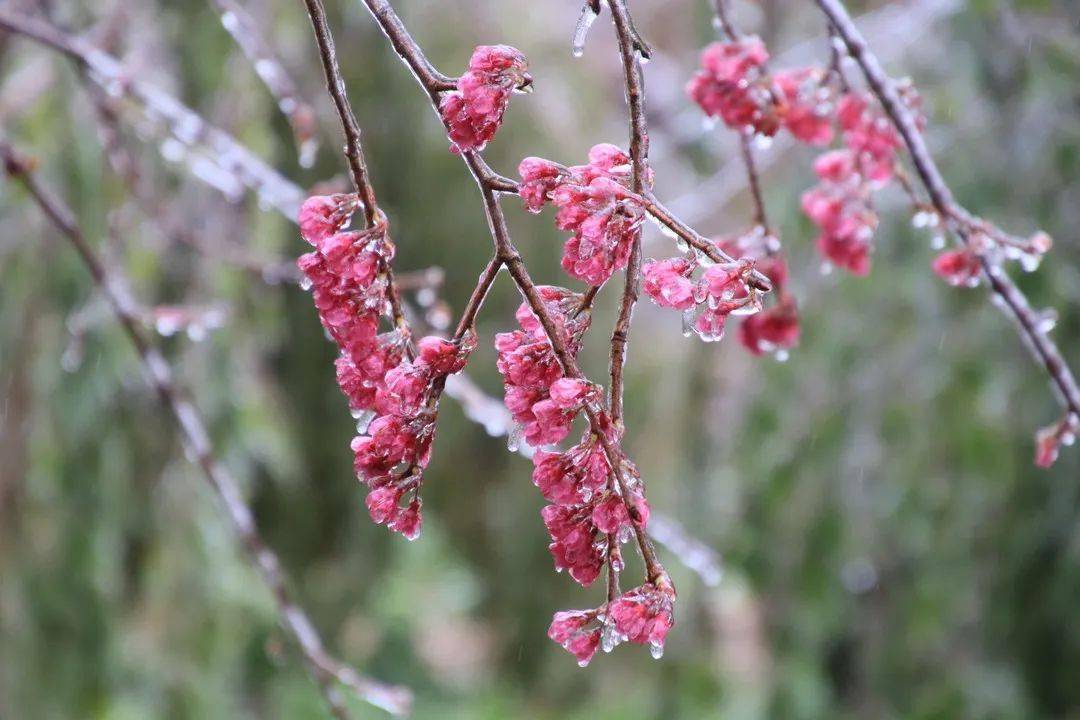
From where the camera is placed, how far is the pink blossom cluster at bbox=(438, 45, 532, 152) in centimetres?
58

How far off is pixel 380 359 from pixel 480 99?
0.50ft

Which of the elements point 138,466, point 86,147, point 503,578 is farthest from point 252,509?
point 86,147

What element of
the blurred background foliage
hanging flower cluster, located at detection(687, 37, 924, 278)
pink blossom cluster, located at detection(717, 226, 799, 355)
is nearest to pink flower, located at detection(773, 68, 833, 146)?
hanging flower cluster, located at detection(687, 37, 924, 278)

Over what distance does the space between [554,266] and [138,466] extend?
4.99ft

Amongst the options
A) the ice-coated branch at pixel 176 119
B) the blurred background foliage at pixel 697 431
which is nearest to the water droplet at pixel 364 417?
the ice-coated branch at pixel 176 119

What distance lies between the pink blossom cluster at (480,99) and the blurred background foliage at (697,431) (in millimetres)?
971

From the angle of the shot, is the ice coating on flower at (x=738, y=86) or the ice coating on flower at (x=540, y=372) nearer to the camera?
the ice coating on flower at (x=540, y=372)

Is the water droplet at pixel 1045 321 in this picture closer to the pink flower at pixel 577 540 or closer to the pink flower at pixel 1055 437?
the pink flower at pixel 1055 437

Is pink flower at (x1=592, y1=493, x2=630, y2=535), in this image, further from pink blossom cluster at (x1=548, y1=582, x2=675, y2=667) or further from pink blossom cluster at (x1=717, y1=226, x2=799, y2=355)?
pink blossom cluster at (x1=717, y1=226, x2=799, y2=355)

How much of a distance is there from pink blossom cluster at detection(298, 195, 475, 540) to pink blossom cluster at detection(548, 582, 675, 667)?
10cm

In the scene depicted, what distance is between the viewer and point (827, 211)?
1.00 metres

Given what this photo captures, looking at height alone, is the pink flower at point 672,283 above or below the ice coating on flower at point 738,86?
below

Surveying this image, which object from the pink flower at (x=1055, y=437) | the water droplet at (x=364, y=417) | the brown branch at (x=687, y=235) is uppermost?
the brown branch at (x=687, y=235)

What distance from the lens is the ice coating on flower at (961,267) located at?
83cm
